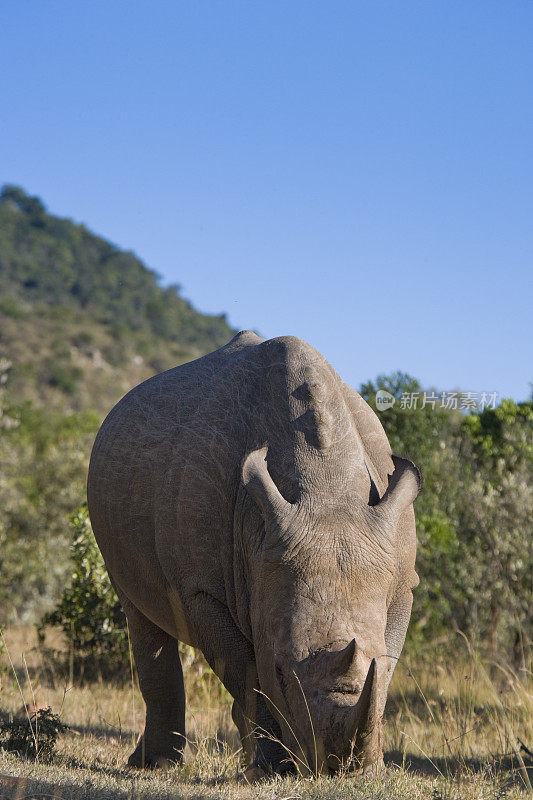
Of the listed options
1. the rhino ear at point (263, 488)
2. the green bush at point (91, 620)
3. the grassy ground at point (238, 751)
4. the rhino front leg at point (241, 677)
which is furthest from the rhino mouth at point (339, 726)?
the green bush at point (91, 620)

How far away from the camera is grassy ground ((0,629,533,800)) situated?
430cm

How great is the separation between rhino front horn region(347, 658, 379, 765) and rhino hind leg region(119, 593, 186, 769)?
3097 mm

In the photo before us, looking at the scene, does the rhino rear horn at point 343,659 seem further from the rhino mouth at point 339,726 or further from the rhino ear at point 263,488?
the rhino ear at point 263,488

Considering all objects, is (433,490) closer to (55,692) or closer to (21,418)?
(55,692)

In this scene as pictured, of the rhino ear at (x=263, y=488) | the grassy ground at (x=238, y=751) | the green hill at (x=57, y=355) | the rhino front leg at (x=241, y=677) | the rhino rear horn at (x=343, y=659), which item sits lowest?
the grassy ground at (x=238, y=751)

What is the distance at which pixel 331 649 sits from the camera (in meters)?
4.34

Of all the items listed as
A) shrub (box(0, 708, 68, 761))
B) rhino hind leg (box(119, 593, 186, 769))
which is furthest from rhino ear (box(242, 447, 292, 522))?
rhino hind leg (box(119, 593, 186, 769))

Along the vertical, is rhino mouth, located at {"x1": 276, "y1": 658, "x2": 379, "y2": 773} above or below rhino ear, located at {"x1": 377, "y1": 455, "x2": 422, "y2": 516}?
below

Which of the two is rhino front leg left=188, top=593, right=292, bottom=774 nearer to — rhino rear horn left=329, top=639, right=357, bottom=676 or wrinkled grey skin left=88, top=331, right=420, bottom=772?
wrinkled grey skin left=88, top=331, right=420, bottom=772

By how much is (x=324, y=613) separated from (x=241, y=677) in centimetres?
109

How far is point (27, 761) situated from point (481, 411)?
25.6 feet

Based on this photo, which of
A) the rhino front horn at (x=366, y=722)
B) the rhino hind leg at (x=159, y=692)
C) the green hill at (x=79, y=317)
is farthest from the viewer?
the green hill at (x=79, y=317)

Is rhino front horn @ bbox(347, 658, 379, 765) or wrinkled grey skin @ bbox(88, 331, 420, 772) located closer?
rhino front horn @ bbox(347, 658, 379, 765)

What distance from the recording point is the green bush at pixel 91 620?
435 inches
